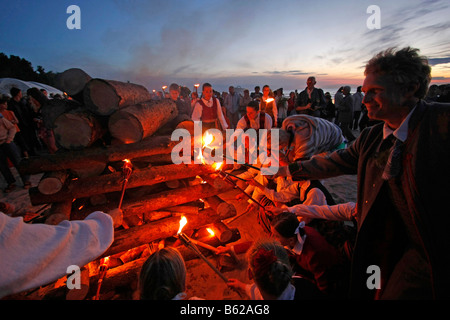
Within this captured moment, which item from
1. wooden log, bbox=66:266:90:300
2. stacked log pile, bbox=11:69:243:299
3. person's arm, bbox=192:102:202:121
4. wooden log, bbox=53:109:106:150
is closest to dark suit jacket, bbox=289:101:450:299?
stacked log pile, bbox=11:69:243:299

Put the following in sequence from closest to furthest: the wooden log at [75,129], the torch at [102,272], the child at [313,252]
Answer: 1. the child at [313,252]
2. the torch at [102,272]
3. the wooden log at [75,129]

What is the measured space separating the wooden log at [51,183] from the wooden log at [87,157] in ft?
0.59

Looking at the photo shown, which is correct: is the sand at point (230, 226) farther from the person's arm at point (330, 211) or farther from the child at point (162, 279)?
the child at point (162, 279)

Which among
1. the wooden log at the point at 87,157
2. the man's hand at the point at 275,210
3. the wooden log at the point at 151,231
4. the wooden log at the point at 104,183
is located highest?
the wooden log at the point at 87,157

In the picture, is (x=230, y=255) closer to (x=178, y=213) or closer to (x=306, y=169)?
(x=178, y=213)

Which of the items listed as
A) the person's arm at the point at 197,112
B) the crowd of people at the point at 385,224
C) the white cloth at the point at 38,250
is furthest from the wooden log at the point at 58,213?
the person's arm at the point at 197,112

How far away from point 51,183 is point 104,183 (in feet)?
2.43

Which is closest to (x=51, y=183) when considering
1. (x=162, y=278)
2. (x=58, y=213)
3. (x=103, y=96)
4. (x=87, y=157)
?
(x=58, y=213)

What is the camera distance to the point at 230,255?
346 centimetres

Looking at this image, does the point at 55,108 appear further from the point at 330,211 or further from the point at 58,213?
the point at 330,211

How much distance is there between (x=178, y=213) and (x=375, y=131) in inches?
134

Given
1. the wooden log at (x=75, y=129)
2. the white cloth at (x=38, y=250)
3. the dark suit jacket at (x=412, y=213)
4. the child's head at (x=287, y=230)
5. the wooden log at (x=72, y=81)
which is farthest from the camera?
the wooden log at (x=72, y=81)

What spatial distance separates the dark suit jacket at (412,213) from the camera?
1.38 m

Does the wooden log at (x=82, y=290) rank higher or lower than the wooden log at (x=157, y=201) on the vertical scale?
lower
